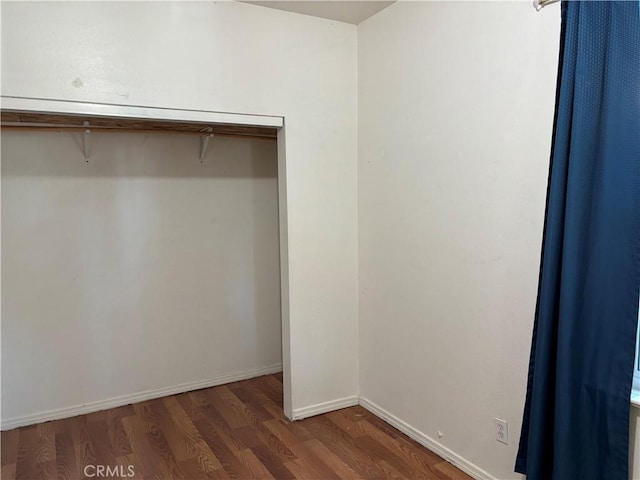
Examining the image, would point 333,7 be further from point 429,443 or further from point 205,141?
point 429,443

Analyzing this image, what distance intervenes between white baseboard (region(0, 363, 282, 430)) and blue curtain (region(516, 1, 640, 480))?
253 centimetres

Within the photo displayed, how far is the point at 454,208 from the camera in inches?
102

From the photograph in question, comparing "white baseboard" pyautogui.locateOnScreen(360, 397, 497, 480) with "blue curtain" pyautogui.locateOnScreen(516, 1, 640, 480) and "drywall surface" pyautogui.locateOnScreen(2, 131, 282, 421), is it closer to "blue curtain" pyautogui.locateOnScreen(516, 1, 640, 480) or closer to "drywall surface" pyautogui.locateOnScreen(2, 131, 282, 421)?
"blue curtain" pyautogui.locateOnScreen(516, 1, 640, 480)

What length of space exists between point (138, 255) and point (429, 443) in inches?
89.9

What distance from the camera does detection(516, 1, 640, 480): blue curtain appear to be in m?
1.71

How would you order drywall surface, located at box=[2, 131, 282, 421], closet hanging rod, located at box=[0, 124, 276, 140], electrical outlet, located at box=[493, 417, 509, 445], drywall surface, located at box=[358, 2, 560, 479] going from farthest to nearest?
1. drywall surface, located at box=[2, 131, 282, 421]
2. closet hanging rod, located at box=[0, 124, 276, 140]
3. electrical outlet, located at box=[493, 417, 509, 445]
4. drywall surface, located at box=[358, 2, 560, 479]

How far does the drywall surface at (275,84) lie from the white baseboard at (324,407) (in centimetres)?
3

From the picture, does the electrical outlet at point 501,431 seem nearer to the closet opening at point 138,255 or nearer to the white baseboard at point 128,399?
the closet opening at point 138,255

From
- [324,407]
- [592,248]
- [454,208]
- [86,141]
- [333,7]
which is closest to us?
[592,248]

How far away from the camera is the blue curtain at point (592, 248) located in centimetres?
171

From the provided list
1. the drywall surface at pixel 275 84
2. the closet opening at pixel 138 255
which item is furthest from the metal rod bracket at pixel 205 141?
the drywall surface at pixel 275 84

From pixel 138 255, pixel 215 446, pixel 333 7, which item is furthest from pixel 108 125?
pixel 215 446

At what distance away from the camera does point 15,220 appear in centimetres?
312

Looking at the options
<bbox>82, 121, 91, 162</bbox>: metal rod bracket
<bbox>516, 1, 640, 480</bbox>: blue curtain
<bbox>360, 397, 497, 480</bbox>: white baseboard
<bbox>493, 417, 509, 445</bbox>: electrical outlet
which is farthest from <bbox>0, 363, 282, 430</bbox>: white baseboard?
<bbox>516, 1, 640, 480</bbox>: blue curtain
